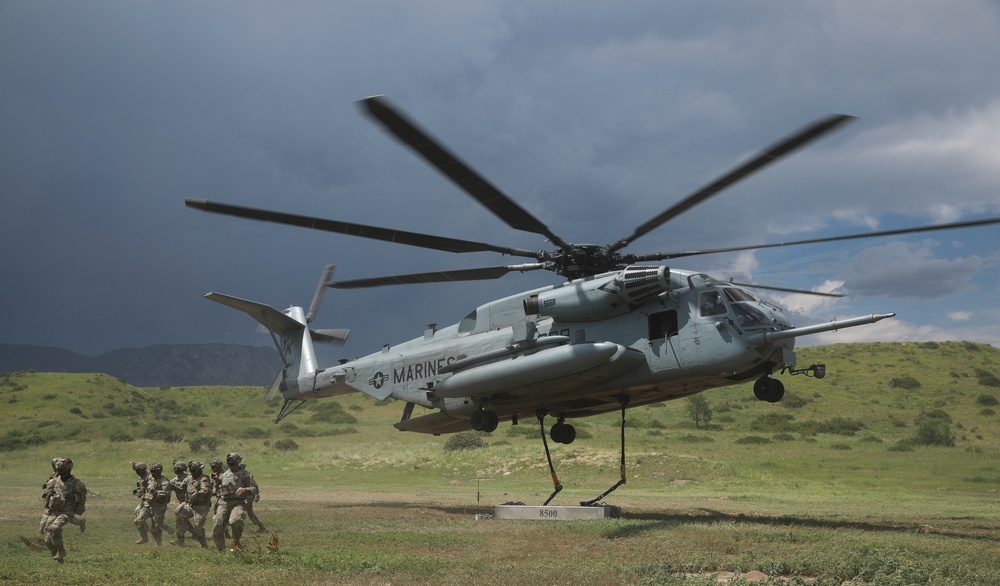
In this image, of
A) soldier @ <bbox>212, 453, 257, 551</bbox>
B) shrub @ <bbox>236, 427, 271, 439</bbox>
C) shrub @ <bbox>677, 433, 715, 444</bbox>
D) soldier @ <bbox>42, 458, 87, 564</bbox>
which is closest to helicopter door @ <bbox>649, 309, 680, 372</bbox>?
soldier @ <bbox>212, 453, 257, 551</bbox>

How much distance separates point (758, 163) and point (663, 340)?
5.50 metres

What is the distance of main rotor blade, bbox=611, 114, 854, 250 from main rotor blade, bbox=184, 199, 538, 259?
353cm

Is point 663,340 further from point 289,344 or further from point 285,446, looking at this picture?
point 285,446

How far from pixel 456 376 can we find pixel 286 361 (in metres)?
8.92

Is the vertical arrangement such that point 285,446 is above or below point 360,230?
below

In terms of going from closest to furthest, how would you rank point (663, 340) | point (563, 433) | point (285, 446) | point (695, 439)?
point (663, 340) < point (563, 433) < point (695, 439) < point (285, 446)

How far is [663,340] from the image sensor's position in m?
16.7

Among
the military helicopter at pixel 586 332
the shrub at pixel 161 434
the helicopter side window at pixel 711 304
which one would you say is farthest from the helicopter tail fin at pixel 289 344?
the shrub at pixel 161 434

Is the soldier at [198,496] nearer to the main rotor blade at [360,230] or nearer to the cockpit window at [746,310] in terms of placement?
the main rotor blade at [360,230]

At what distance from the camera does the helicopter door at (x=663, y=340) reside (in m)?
16.5

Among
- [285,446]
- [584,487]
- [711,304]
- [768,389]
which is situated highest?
[711,304]

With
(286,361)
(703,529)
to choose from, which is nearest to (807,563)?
(703,529)

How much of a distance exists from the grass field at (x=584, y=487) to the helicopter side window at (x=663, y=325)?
3.65 m

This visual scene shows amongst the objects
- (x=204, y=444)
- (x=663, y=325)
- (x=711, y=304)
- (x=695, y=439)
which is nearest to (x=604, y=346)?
(x=663, y=325)
